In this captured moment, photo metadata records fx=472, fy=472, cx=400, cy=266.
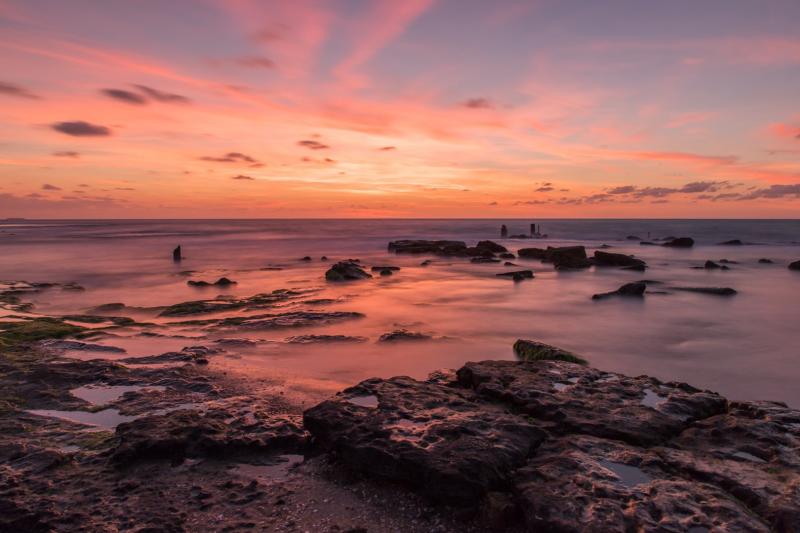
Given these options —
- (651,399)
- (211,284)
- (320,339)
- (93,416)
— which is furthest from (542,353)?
(211,284)

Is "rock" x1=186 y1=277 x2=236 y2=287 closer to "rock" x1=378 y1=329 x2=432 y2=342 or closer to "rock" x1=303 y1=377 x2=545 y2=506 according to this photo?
"rock" x1=378 y1=329 x2=432 y2=342

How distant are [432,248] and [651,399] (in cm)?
4648

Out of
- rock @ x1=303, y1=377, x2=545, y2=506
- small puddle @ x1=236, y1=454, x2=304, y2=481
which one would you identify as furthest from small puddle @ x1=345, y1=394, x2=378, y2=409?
small puddle @ x1=236, y1=454, x2=304, y2=481

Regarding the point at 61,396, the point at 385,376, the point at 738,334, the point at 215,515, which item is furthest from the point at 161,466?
the point at 738,334

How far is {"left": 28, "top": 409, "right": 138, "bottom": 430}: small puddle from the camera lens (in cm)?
816

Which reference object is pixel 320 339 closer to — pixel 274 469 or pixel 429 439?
pixel 274 469

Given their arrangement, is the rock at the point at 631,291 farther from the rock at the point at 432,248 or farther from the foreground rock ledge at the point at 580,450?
the rock at the point at 432,248

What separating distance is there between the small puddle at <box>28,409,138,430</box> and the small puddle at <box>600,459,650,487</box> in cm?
776

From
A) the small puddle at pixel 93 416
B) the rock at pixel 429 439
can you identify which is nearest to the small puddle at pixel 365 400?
the rock at pixel 429 439

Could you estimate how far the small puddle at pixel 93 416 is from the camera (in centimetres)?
816

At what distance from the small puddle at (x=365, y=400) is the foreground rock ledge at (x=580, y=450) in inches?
1.2

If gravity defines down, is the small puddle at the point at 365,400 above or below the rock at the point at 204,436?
above

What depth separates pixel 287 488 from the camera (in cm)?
626

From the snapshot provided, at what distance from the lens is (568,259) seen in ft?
129
